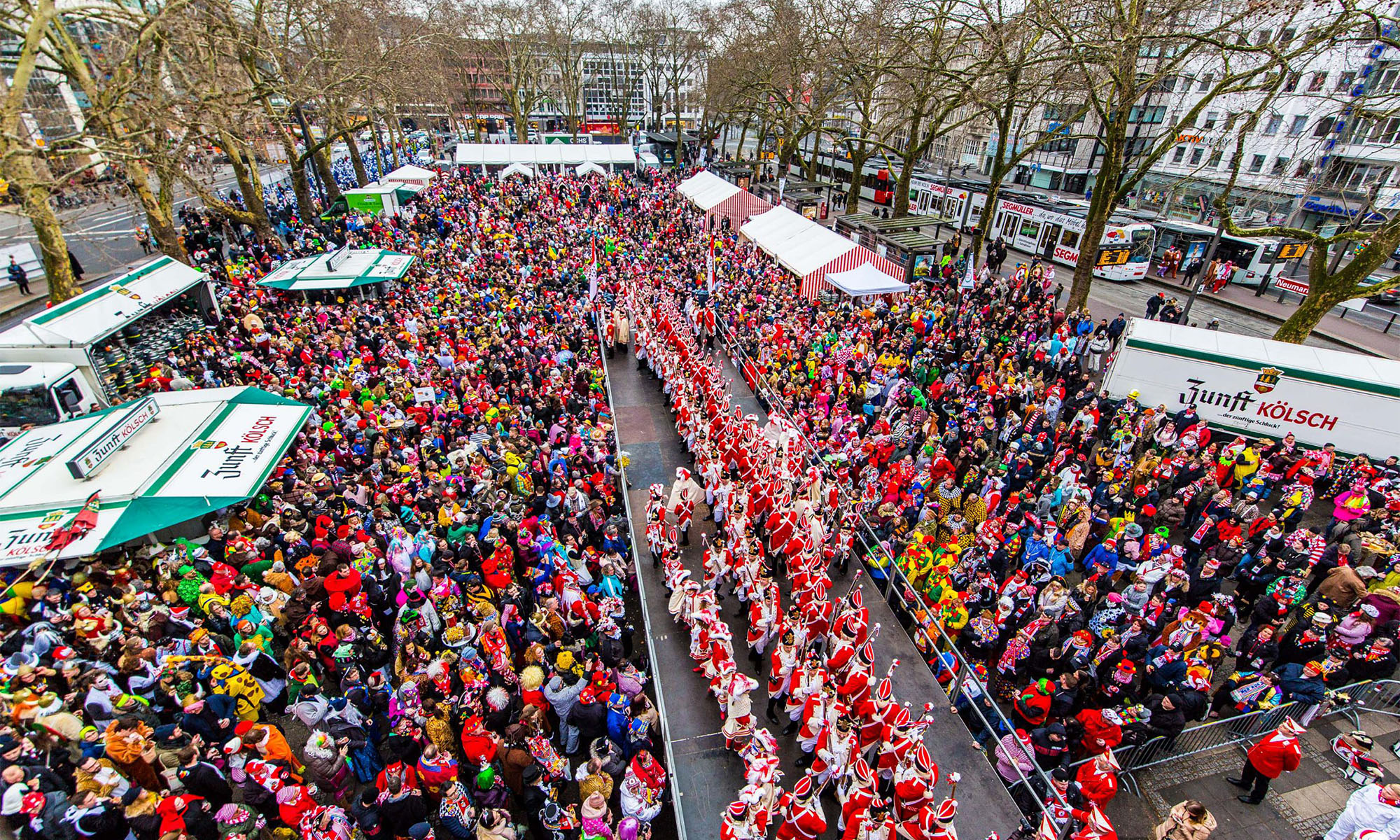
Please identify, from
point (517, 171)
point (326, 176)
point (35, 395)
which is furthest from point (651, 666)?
point (517, 171)

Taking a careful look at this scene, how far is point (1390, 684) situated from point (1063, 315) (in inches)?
437

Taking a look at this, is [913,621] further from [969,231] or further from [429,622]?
[969,231]

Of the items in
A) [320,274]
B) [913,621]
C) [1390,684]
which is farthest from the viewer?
[320,274]

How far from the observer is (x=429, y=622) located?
23.6 feet

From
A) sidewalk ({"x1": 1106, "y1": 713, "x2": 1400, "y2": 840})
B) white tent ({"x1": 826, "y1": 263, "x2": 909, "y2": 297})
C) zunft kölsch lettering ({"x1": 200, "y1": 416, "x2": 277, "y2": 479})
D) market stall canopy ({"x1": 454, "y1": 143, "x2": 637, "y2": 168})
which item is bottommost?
sidewalk ({"x1": 1106, "y1": 713, "x2": 1400, "y2": 840})

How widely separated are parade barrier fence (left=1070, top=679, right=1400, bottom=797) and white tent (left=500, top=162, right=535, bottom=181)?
3943cm

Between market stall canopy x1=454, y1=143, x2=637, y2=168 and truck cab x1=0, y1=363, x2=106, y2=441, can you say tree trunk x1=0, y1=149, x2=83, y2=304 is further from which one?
market stall canopy x1=454, y1=143, x2=637, y2=168

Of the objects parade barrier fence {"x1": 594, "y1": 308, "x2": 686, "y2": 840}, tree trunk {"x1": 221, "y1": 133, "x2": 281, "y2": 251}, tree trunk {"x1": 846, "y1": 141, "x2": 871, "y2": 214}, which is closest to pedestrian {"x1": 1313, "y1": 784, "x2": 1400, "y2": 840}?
parade barrier fence {"x1": 594, "y1": 308, "x2": 686, "y2": 840}

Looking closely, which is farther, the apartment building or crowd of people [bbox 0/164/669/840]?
the apartment building

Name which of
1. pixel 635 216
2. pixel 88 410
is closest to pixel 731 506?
pixel 88 410

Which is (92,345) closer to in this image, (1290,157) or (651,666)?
(651,666)

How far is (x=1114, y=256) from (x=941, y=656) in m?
25.0

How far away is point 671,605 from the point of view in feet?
27.1

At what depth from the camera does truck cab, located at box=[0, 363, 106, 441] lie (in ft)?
34.0
